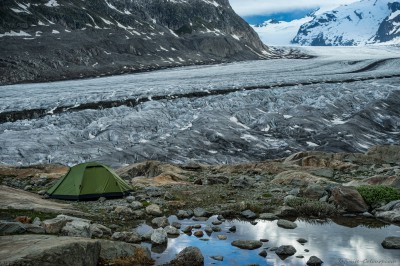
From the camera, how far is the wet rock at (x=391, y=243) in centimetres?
898

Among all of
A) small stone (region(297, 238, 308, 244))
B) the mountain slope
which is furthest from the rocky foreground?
the mountain slope

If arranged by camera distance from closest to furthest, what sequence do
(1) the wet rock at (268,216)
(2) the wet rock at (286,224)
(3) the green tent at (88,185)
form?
1. (2) the wet rock at (286,224)
2. (1) the wet rock at (268,216)
3. (3) the green tent at (88,185)

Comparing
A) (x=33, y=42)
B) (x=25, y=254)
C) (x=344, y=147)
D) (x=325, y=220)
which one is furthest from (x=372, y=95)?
(x=33, y=42)

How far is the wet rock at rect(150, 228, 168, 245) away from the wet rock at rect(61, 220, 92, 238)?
1.37 metres

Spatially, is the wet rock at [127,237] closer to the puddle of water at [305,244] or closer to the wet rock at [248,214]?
the puddle of water at [305,244]

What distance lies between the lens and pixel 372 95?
44438 millimetres

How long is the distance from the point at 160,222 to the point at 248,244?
279cm

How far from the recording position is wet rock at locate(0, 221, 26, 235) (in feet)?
27.0

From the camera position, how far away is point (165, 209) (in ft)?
41.1

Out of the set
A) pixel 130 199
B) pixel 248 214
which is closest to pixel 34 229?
pixel 130 199

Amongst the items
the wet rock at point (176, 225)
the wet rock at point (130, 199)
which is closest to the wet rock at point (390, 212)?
the wet rock at point (176, 225)

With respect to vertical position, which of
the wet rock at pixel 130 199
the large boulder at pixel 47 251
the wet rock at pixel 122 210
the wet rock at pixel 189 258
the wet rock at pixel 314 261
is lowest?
the wet rock at pixel 130 199

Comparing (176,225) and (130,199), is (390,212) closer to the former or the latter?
(176,225)

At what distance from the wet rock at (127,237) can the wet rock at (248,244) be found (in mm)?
2159
